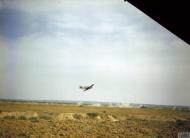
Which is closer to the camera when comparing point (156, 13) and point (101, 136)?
point (156, 13)

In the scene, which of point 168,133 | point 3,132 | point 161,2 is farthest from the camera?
point 168,133

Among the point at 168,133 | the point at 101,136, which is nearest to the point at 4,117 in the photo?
the point at 101,136

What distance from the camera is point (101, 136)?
7.33 metres

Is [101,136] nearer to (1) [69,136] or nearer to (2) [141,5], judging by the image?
(1) [69,136]

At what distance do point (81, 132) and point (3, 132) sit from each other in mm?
2020

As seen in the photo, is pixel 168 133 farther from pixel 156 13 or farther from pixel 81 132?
pixel 156 13

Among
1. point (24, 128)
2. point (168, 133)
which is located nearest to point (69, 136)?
point (24, 128)

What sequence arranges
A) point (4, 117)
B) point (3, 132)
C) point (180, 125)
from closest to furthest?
point (3, 132), point (180, 125), point (4, 117)

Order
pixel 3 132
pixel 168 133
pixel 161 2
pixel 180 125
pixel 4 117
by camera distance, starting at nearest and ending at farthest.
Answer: pixel 161 2 < pixel 3 132 < pixel 168 133 < pixel 180 125 < pixel 4 117

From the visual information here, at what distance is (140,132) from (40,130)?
2785 millimetres

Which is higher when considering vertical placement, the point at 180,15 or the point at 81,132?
the point at 180,15

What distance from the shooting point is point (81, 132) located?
25.0ft

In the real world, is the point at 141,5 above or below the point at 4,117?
above

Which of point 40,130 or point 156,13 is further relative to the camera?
point 40,130
